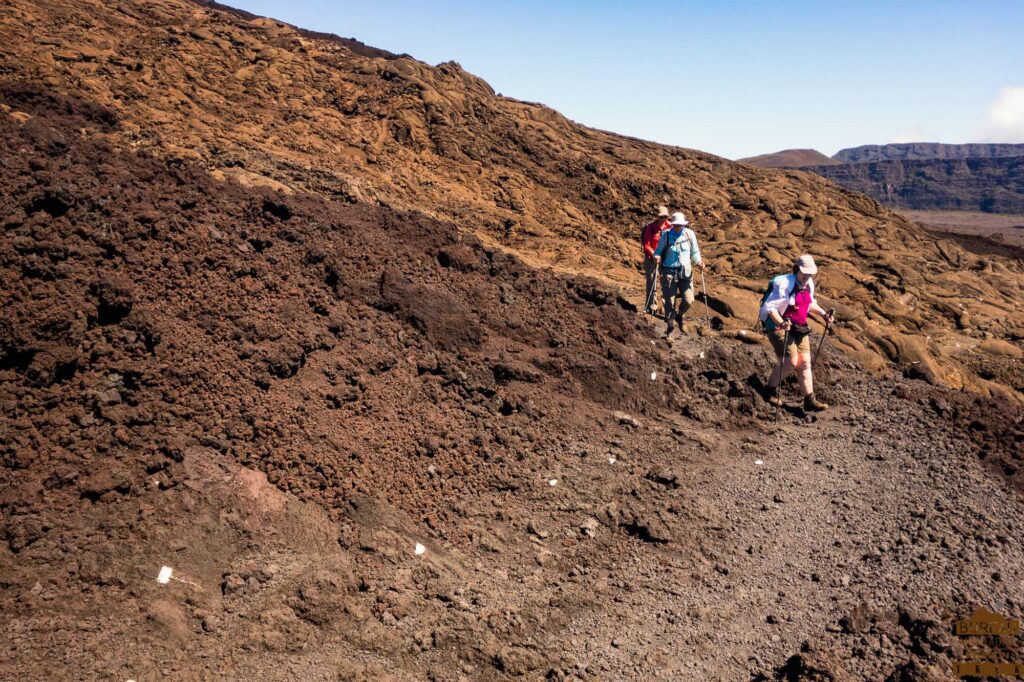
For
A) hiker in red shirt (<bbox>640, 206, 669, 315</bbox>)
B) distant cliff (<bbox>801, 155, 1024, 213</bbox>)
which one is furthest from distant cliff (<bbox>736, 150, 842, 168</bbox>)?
hiker in red shirt (<bbox>640, 206, 669, 315</bbox>)

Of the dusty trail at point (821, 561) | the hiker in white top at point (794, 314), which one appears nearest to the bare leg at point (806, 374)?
the hiker in white top at point (794, 314)

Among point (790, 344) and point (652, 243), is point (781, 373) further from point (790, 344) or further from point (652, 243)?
point (652, 243)

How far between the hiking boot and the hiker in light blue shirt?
1.80 meters

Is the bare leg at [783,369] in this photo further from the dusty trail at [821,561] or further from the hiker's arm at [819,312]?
the dusty trail at [821,561]

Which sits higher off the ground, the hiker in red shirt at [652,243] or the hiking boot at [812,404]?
the hiker in red shirt at [652,243]

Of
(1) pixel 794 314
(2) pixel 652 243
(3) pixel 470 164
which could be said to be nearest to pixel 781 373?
(1) pixel 794 314

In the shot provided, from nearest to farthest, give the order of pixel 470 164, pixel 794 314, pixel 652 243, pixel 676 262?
pixel 794 314 → pixel 676 262 → pixel 652 243 → pixel 470 164

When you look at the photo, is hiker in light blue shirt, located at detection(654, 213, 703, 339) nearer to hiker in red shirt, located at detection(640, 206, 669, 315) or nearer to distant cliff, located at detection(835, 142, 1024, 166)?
hiker in red shirt, located at detection(640, 206, 669, 315)

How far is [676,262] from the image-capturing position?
26.7 ft

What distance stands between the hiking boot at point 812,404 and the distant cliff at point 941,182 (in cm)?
7423

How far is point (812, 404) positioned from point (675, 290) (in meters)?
2.24

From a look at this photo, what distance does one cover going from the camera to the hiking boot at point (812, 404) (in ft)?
23.1

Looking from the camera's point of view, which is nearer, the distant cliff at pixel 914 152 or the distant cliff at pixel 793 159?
the distant cliff at pixel 793 159

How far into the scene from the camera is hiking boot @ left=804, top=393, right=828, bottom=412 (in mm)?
7031
